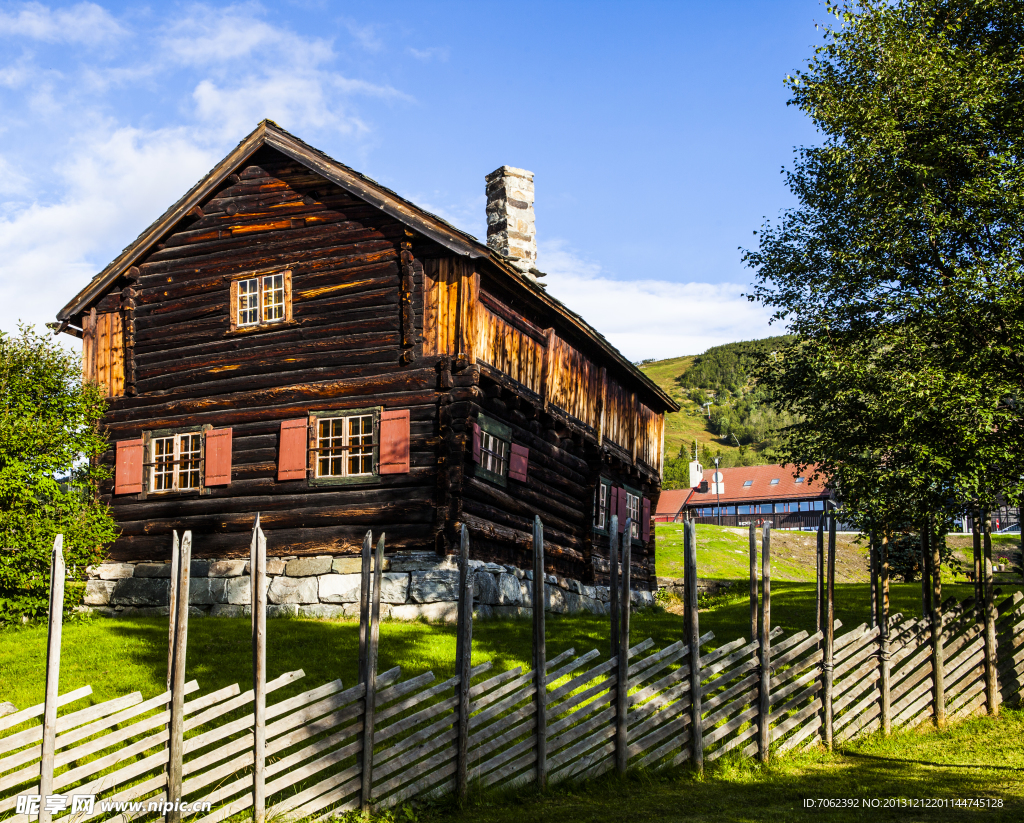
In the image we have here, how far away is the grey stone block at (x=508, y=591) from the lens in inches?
752

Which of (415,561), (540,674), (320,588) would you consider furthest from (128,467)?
(540,674)

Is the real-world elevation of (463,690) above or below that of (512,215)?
below

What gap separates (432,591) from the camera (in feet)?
58.8

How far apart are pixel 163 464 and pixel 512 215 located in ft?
34.1

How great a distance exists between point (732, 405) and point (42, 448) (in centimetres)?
18483

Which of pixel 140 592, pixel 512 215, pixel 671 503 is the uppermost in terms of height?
pixel 512 215

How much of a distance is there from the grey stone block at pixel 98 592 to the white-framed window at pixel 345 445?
552 cm

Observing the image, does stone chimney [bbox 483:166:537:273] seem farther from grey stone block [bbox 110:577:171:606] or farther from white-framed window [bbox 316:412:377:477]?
grey stone block [bbox 110:577:171:606]

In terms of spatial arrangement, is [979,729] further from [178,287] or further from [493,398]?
[178,287]

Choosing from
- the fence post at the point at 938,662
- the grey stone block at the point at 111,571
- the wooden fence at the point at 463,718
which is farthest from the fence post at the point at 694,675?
the grey stone block at the point at 111,571

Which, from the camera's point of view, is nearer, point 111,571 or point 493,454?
point 493,454

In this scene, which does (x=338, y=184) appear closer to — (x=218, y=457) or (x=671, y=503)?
(x=218, y=457)

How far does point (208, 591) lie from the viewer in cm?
1995

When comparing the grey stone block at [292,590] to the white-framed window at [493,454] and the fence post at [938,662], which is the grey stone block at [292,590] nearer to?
the white-framed window at [493,454]
